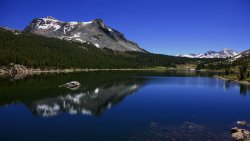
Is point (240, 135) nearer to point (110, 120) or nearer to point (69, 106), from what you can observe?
point (110, 120)

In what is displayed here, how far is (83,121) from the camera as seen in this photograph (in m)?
57.5

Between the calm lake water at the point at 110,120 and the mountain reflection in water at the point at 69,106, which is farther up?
the mountain reflection in water at the point at 69,106

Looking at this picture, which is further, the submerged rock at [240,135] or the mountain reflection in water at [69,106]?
the mountain reflection in water at [69,106]

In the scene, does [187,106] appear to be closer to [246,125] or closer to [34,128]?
[246,125]

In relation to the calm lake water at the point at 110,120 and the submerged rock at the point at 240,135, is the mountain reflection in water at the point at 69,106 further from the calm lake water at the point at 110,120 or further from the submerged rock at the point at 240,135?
the submerged rock at the point at 240,135

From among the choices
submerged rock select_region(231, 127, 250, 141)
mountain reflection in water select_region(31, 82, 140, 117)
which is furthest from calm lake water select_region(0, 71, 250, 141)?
submerged rock select_region(231, 127, 250, 141)

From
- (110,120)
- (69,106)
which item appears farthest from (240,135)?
(69,106)

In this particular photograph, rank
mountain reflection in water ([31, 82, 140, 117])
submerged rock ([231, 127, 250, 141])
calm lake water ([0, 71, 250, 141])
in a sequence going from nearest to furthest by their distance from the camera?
submerged rock ([231, 127, 250, 141])
calm lake water ([0, 71, 250, 141])
mountain reflection in water ([31, 82, 140, 117])

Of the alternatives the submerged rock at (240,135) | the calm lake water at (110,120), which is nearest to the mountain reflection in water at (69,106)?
the calm lake water at (110,120)

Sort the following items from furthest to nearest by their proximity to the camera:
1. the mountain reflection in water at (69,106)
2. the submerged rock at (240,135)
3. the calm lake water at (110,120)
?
the mountain reflection in water at (69,106) < the calm lake water at (110,120) < the submerged rock at (240,135)

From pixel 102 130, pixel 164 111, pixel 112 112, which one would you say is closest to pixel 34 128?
pixel 102 130

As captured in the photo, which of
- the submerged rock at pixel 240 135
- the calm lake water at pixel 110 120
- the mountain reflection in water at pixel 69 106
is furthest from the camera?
the mountain reflection in water at pixel 69 106

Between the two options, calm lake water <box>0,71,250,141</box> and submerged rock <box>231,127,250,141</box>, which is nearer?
submerged rock <box>231,127,250,141</box>

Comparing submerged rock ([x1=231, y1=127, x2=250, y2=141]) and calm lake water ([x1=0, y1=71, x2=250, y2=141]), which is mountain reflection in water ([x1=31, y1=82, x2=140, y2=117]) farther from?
submerged rock ([x1=231, y1=127, x2=250, y2=141])
